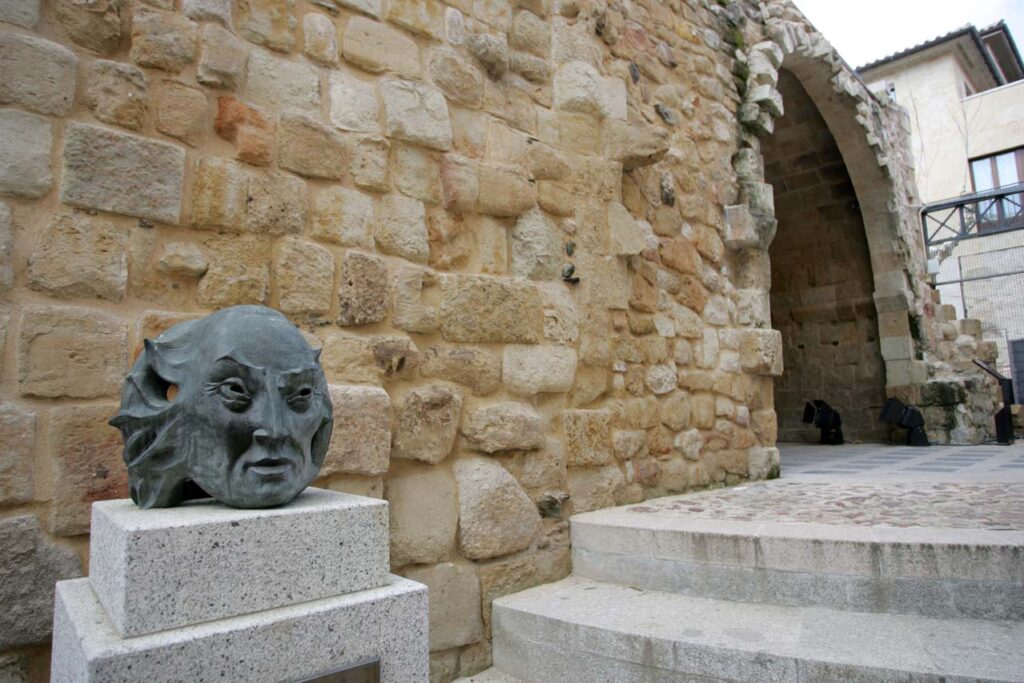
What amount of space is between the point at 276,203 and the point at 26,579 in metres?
1.28

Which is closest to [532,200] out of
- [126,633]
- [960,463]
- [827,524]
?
[827,524]

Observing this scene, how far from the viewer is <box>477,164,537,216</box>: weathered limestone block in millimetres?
2852

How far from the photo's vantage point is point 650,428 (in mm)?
3564

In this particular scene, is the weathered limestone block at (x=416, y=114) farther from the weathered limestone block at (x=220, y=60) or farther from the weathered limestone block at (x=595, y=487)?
the weathered limestone block at (x=595, y=487)

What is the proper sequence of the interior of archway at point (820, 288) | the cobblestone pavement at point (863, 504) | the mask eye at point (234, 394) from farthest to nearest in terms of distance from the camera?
the interior of archway at point (820, 288) → the cobblestone pavement at point (863, 504) → the mask eye at point (234, 394)

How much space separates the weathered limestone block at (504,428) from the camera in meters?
2.67

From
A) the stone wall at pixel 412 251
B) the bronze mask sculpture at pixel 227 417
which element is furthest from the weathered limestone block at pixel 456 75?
the bronze mask sculpture at pixel 227 417

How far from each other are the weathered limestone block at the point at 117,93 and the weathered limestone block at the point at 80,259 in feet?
1.03

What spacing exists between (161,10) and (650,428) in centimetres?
280

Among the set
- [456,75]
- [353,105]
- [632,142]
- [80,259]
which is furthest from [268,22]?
[632,142]

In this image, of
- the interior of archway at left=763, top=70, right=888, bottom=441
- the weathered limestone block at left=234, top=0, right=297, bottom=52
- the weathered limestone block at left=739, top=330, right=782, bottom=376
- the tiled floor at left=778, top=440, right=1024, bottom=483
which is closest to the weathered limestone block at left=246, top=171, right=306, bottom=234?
the weathered limestone block at left=234, top=0, right=297, bottom=52

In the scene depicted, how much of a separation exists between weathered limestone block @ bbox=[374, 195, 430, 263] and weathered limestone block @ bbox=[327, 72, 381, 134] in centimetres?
28

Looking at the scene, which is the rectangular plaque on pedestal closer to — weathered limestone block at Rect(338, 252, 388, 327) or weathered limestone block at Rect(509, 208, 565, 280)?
weathered limestone block at Rect(338, 252, 388, 327)

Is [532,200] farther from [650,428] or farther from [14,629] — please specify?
[14,629]
